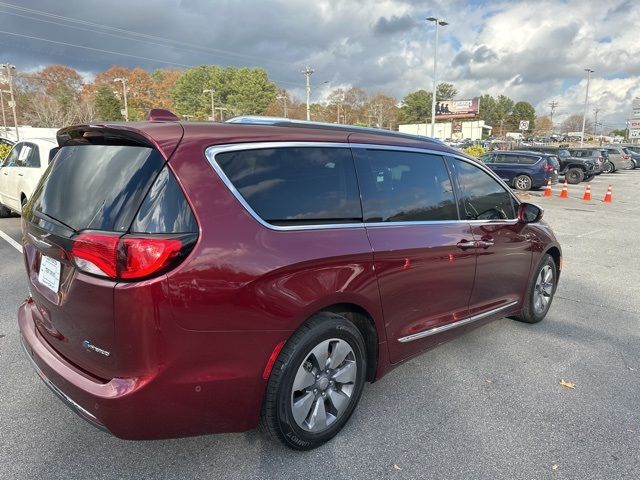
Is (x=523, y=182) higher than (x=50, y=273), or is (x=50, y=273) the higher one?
(x=50, y=273)

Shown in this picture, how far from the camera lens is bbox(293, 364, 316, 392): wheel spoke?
2.45m

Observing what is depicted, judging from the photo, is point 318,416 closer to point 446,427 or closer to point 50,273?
point 446,427

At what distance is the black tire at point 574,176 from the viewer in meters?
24.1

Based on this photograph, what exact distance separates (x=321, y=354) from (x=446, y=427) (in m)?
1.01

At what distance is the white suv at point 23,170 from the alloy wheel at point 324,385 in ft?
23.4

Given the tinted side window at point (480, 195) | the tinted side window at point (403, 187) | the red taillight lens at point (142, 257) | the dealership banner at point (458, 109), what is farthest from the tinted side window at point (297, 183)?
the dealership banner at point (458, 109)

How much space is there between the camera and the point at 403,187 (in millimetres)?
3107

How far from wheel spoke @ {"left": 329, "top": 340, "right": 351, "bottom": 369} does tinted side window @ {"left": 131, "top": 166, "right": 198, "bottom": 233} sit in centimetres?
105

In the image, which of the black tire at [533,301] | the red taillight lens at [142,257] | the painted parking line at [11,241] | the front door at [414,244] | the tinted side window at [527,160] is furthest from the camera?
the tinted side window at [527,160]

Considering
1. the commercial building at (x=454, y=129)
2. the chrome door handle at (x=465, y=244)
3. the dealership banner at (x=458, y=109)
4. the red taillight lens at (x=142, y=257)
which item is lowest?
the chrome door handle at (x=465, y=244)

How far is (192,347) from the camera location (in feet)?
6.81

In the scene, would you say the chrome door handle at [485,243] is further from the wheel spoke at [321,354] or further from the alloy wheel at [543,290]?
the wheel spoke at [321,354]

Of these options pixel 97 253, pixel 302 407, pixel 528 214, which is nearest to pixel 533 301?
pixel 528 214

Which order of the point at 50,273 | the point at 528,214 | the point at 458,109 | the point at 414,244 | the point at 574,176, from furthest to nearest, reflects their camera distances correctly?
the point at 458,109
the point at 574,176
the point at 528,214
the point at 414,244
the point at 50,273
